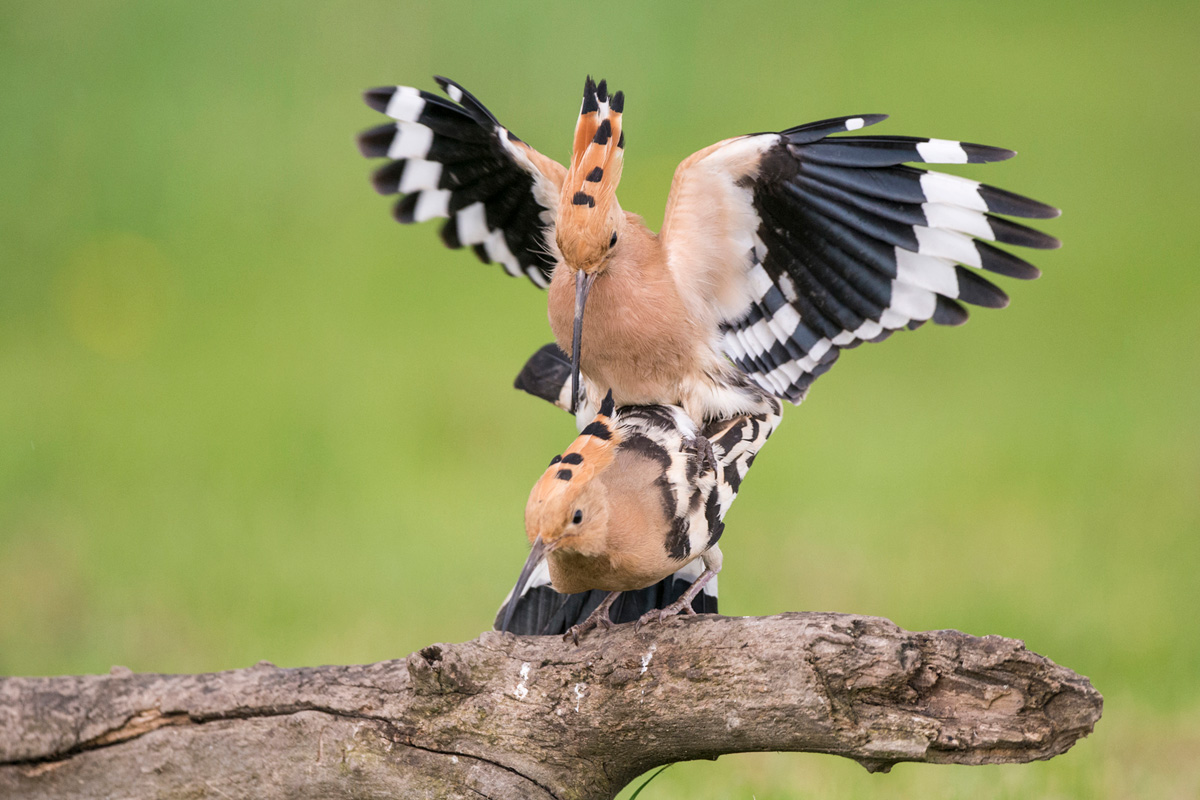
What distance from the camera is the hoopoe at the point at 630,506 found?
250 centimetres

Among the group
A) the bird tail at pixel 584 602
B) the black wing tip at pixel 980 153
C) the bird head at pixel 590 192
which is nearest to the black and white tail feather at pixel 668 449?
the bird tail at pixel 584 602

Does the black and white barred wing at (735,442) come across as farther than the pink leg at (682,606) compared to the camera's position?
Yes

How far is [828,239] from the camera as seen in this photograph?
10.3 ft

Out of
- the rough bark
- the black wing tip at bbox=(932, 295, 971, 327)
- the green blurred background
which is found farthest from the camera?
the green blurred background

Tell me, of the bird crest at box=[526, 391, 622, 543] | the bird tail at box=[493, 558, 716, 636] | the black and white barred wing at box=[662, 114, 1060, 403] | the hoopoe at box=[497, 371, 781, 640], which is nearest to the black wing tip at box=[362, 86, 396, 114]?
the black and white barred wing at box=[662, 114, 1060, 403]

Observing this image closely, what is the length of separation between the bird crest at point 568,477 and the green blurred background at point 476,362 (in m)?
1.82

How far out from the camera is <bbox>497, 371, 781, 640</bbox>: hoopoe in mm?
2496

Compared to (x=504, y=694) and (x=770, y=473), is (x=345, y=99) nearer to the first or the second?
(x=770, y=473)

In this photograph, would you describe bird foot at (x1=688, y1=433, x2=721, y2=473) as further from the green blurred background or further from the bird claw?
the green blurred background

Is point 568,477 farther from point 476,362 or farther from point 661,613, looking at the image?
point 476,362

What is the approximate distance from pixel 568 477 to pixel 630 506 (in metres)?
0.17

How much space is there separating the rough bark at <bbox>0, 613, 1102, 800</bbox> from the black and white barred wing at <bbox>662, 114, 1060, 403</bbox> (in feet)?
3.18

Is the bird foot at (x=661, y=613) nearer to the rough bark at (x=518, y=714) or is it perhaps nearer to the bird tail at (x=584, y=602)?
the rough bark at (x=518, y=714)

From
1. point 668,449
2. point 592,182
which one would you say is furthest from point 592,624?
point 592,182
